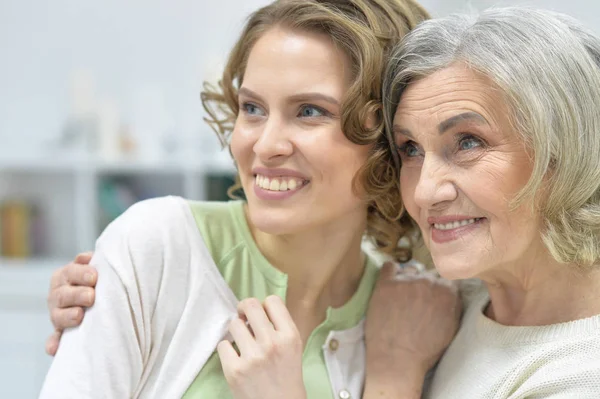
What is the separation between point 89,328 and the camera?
143 centimetres

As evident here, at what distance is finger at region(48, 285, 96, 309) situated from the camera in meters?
1.46

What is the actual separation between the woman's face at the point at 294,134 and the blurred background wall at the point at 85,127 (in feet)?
7.86

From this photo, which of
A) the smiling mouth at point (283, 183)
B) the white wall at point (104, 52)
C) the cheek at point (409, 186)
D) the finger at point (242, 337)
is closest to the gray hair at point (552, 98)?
the cheek at point (409, 186)

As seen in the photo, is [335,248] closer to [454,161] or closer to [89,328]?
[454,161]

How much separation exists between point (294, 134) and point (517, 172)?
434 millimetres

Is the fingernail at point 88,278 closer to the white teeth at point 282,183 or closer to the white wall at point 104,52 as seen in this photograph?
the white teeth at point 282,183

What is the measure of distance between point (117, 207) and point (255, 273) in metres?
2.69

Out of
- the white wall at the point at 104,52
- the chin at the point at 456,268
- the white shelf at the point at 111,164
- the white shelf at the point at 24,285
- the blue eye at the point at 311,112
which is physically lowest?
the white shelf at the point at 24,285

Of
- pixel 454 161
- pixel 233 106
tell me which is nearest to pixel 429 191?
pixel 454 161

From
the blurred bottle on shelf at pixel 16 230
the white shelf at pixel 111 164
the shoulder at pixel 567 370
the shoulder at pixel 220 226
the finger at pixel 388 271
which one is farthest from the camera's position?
the blurred bottle on shelf at pixel 16 230

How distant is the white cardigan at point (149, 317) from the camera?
1.42 metres

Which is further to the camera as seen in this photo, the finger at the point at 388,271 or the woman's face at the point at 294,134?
the finger at the point at 388,271

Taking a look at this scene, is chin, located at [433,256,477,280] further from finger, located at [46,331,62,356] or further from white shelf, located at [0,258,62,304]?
white shelf, located at [0,258,62,304]

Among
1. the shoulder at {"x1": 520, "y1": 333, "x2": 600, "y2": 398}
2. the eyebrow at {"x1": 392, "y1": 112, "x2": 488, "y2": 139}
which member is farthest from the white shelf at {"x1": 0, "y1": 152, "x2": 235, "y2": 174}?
the shoulder at {"x1": 520, "y1": 333, "x2": 600, "y2": 398}
